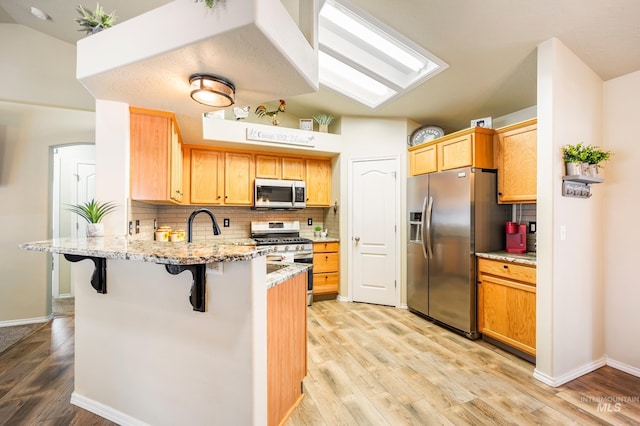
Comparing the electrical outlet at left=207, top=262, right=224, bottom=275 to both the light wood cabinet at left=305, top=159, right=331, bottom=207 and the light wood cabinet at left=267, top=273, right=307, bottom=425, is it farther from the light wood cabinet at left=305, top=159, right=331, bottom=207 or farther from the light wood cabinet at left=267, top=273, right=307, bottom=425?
the light wood cabinet at left=305, top=159, right=331, bottom=207

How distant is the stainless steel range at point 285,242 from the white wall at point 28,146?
8.21 ft

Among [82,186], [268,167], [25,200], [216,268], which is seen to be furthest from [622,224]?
[82,186]

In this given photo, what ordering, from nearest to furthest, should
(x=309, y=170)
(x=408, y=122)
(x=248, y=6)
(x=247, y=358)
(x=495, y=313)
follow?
(x=248, y=6) < (x=247, y=358) < (x=495, y=313) < (x=408, y=122) < (x=309, y=170)

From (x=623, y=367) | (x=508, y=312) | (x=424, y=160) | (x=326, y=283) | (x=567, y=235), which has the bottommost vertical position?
(x=623, y=367)

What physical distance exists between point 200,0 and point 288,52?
431 millimetres

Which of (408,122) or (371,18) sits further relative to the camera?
(408,122)

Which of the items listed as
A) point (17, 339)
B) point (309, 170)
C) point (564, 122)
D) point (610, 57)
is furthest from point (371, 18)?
point (17, 339)

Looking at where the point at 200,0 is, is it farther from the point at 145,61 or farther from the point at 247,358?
the point at 247,358

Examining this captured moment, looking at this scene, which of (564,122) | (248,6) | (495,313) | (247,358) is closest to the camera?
(248,6)

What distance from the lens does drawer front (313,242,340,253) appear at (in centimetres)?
415

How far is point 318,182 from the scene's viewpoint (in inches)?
176

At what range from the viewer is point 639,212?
2.30 metres

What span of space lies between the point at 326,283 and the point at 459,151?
2.49 m

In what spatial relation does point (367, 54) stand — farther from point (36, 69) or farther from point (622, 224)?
point (36, 69)
